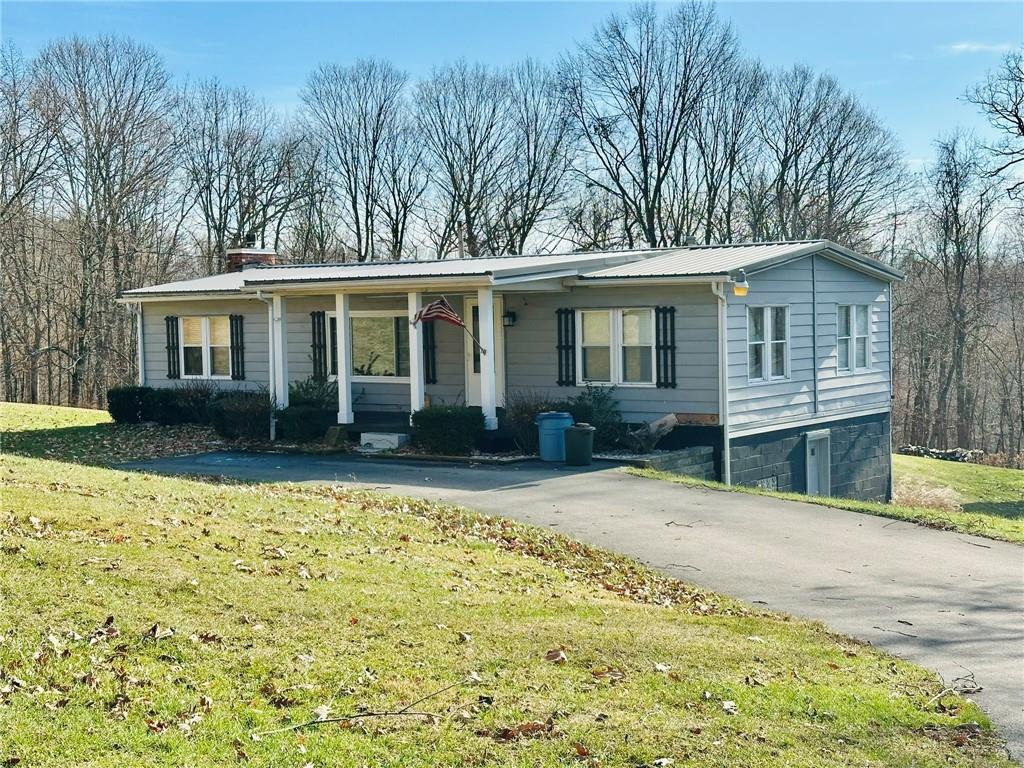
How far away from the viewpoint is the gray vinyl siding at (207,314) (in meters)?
27.3

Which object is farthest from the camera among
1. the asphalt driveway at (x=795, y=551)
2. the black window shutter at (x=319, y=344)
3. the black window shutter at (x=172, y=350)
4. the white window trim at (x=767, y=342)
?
the black window shutter at (x=172, y=350)

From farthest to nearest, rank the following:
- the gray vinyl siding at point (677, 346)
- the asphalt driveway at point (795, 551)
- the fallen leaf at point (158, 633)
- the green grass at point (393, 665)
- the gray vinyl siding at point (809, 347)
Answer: the gray vinyl siding at point (809, 347)
the gray vinyl siding at point (677, 346)
the asphalt driveway at point (795, 551)
the fallen leaf at point (158, 633)
the green grass at point (393, 665)

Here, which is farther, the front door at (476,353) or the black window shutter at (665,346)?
the front door at (476,353)

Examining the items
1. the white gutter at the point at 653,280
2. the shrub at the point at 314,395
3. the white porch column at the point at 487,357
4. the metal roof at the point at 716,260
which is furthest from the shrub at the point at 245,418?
the metal roof at the point at 716,260

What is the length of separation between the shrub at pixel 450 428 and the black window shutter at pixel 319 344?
536cm

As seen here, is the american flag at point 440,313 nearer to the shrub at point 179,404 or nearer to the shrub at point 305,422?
the shrub at point 305,422

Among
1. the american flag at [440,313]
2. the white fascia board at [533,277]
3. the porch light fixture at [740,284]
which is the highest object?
the white fascia board at [533,277]

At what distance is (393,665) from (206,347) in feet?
70.8

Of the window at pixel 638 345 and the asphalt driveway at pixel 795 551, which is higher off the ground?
the window at pixel 638 345

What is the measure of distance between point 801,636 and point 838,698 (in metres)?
1.76

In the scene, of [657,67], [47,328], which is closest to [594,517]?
[47,328]

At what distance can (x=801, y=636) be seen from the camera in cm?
948

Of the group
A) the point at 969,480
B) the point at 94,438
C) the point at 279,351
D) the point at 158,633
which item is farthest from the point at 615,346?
the point at 158,633

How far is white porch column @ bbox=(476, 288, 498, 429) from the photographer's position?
68.8ft
